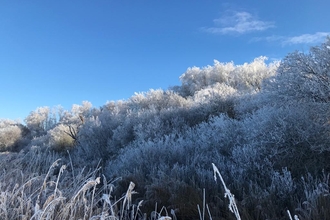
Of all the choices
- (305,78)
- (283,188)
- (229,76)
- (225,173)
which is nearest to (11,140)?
(229,76)

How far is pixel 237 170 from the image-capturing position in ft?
17.4

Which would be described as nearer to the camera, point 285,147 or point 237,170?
point 237,170

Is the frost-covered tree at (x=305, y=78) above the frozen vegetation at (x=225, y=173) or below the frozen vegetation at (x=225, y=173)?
above

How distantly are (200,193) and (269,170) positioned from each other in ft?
5.07

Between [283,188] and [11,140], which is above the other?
[11,140]

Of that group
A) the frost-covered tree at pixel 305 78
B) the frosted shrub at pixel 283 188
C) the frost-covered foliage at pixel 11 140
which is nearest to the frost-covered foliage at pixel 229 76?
the frost-covered tree at pixel 305 78

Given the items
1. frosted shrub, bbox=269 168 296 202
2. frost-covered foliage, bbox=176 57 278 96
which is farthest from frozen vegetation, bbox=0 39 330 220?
frost-covered foliage, bbox=176 57 278 96

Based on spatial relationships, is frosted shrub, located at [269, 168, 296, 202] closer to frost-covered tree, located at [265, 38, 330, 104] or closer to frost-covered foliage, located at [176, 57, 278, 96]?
frost-covered tree, located at [265, 38, 330, 104]

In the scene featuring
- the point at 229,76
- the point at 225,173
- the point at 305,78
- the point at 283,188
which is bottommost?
the point at 283,188

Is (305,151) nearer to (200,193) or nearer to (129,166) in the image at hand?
(200,193)

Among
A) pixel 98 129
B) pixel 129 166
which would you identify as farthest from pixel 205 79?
pixel 129 166

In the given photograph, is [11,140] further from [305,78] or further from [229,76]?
[305,78]

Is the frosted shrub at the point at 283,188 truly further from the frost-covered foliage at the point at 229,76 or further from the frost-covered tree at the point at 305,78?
the frost-covered foliage at the point at 229,76

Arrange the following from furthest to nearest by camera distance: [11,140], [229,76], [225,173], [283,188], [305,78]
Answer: [11,140] → [229,76] → [305,78] → [225,173] → [283,188]
